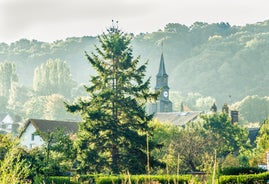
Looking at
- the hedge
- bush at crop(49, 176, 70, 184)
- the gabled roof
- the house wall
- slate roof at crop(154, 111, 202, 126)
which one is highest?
slate roof at crop(154, 111, 202, 126)

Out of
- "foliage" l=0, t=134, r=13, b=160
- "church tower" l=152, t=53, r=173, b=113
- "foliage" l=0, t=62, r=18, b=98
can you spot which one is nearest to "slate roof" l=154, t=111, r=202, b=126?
"church tower" l=152, t=53, r=173, b=113

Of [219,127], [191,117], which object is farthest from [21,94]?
[219,127]

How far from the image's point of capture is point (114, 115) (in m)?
36.6

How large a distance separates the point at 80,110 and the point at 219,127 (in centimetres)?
2622

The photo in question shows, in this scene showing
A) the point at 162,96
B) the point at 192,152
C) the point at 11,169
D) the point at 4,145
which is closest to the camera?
the point at 11,169

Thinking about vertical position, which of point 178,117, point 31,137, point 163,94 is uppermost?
point 163,94

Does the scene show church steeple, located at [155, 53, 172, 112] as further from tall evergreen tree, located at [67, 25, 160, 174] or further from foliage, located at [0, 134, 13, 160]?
foliage, located at [0, 134, 13, 160]

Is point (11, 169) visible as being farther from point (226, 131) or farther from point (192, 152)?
point (226, 131)

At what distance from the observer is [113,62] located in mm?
38094

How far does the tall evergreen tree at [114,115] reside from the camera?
115ft

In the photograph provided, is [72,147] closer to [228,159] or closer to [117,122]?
[117,122]

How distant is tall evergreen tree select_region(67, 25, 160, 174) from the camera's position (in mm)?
34906

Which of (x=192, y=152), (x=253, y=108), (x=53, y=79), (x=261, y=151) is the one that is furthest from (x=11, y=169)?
(x=53, y=79)

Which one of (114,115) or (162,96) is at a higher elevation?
(162,96)
